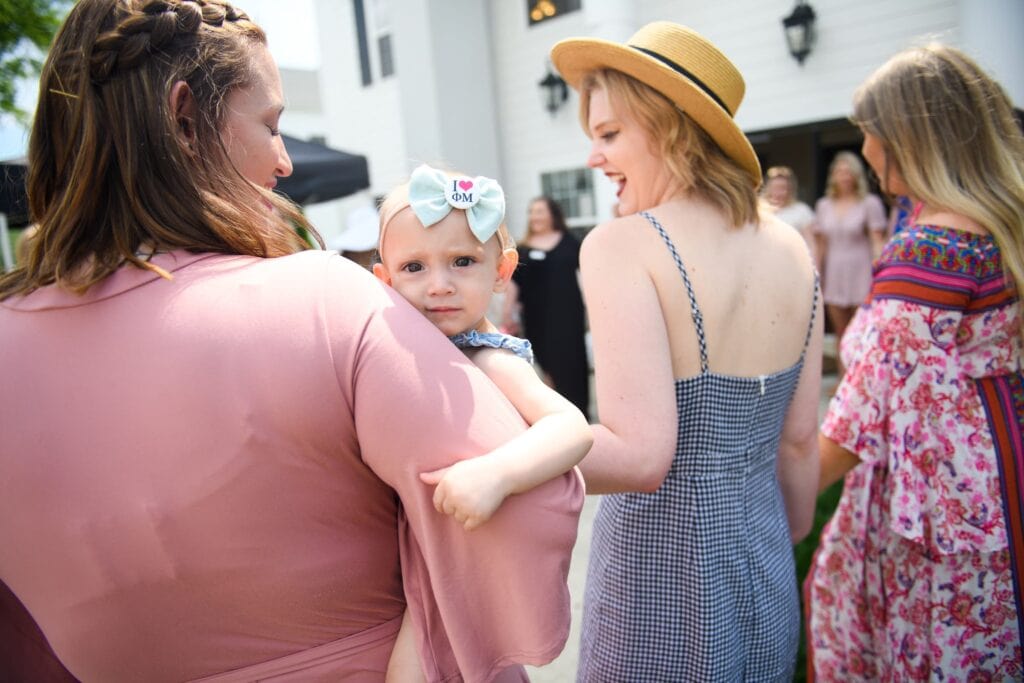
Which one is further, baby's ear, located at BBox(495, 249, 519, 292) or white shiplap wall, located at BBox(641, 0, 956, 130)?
white shiplap wall, located at BBox(641, 0, 956, 130)

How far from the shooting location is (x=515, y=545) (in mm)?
989

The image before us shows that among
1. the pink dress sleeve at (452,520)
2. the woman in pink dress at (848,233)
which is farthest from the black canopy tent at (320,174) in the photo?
the pink dress sleeve at (452,520)

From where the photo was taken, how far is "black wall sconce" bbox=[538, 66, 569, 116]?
9.81 meters

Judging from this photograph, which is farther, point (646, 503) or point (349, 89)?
point (349, 89)

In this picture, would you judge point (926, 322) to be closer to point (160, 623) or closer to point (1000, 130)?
point (1000, 130)

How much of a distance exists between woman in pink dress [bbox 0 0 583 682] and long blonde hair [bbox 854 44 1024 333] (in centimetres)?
157

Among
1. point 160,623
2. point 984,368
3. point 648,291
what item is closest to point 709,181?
point 648,291

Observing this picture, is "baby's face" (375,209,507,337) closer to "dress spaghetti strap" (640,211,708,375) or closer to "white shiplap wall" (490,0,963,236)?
"dress spaghetti strap" (640,211,708,375)

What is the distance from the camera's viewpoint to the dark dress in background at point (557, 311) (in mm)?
6137

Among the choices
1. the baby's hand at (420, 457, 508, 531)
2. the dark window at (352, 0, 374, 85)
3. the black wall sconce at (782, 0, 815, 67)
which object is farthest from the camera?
the dark window at (352, 0, 374, 85)

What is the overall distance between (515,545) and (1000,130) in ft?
6.37

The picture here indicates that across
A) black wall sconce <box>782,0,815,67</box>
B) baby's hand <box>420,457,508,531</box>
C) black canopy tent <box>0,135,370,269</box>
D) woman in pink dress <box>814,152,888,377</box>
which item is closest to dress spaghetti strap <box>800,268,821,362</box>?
baby's hand <box>420,457,508,531</box>

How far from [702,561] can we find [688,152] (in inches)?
37.0

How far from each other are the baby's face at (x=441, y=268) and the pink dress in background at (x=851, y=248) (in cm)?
638
